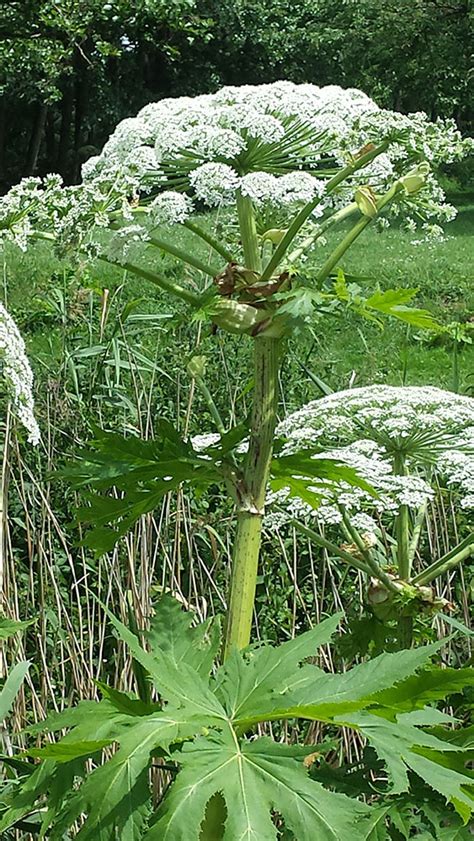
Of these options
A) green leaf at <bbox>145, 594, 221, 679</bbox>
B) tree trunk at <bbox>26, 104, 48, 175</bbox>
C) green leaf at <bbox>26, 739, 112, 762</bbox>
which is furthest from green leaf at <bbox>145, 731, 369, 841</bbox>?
tree trunk at <bbox>26, 104, 48, 175</bbox>

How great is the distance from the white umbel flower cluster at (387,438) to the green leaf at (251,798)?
0.60 meters

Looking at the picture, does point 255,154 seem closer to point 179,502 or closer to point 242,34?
point 179,502

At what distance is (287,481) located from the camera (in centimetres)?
168

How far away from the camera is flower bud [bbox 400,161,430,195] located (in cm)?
170

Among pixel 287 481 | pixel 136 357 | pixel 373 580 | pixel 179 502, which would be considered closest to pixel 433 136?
pixel 287 481

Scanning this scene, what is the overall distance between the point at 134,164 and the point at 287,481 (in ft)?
1.91

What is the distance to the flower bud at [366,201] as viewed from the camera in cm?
164

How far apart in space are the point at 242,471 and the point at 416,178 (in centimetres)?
59

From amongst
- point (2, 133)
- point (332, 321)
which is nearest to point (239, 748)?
point (332, 321)

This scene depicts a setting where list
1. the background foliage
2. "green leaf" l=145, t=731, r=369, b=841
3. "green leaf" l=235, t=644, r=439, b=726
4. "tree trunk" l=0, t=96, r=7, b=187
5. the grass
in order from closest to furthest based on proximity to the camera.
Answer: "green leaf" l=145, t=731, r=369, b=841
"green leaf" l=235, t=644, r=439, b=726
the grass
the background foliage
"tree trunk" l=0, t=96, r=7, b=187

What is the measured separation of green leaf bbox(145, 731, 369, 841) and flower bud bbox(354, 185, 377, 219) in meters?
0.86

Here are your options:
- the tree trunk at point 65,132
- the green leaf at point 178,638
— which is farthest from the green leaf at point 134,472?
the tree trunk at point 65,132

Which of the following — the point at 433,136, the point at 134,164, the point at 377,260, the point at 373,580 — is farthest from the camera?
the point at 377,260

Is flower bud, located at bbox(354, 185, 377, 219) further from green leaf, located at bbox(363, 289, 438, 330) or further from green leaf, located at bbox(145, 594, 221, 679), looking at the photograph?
green leaf, located at bbox(145, 594, 221, 679)
